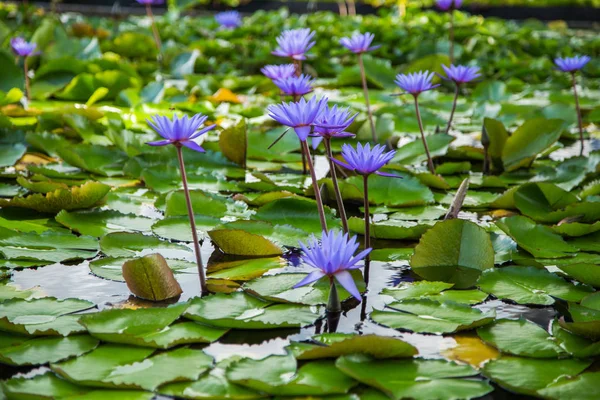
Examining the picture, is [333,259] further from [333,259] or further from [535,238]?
[535,238]

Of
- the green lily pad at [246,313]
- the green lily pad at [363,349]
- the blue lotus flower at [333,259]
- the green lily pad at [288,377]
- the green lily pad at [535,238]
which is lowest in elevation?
the green lily pad at [288,377]

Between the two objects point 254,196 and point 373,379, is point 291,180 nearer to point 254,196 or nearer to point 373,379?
point 254,196

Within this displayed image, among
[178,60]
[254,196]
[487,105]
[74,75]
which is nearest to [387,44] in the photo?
[178,60]

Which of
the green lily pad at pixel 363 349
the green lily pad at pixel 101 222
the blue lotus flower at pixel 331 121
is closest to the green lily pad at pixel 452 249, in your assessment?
the blue lotus flower at pixel 331 121

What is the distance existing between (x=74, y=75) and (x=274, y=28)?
2346mm

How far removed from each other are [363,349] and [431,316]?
22cm

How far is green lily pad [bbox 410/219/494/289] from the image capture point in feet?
5.01

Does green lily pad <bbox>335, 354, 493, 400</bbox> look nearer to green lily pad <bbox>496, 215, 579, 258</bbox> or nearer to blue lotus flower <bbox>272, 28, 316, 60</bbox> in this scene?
green lily pad <bbox>496, 215, 579, 258</bbox>

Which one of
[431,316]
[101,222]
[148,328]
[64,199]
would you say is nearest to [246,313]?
[148,328]

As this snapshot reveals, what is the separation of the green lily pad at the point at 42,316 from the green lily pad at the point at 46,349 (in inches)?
0.6

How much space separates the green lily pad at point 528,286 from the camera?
54.8 inches

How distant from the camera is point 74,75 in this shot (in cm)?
354

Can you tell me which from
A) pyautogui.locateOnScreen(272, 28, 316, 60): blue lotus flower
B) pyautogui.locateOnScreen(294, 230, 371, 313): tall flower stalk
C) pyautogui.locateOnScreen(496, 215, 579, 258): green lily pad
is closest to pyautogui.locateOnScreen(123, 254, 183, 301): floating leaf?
pyautogui.locateOnScreen(294, 230, 371, 313): tall flower stalk

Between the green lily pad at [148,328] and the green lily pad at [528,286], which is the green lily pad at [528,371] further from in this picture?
the green lily pad at [148,328]
